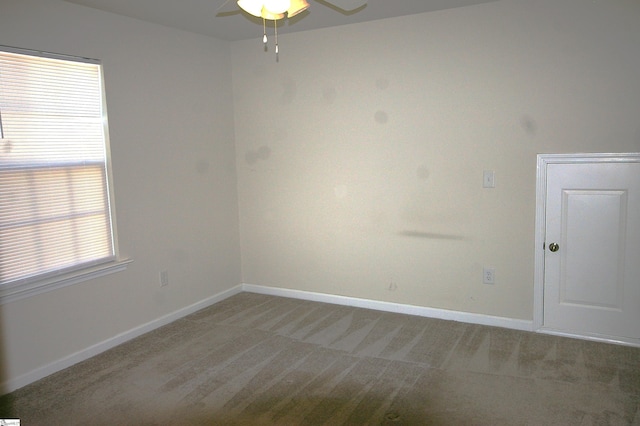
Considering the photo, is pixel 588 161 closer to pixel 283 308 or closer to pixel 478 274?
pixel 478 274

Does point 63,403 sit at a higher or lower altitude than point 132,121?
lower

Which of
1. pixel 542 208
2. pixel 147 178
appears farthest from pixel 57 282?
pixel 542 208

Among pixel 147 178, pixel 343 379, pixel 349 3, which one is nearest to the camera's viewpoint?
pixel 349 3

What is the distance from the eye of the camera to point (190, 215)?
14.5ft

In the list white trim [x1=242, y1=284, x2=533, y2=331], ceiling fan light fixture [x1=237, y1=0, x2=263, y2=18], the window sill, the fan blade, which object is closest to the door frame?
white trim [x1=242, y1=284, x2=533, y2=331]

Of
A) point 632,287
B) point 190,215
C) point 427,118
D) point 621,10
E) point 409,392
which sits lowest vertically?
point 409,392

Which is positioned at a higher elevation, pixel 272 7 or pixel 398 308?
pixel 272 7

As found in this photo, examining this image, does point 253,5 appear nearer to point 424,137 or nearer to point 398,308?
point 424,137

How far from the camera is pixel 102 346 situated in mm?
3629

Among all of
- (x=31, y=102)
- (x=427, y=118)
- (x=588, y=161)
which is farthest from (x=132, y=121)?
(x=588, y=161)

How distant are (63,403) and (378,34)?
353 cm

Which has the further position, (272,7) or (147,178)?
(147,178)

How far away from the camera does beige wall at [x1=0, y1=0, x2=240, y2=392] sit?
319 cm

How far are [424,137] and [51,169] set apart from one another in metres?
2.78
